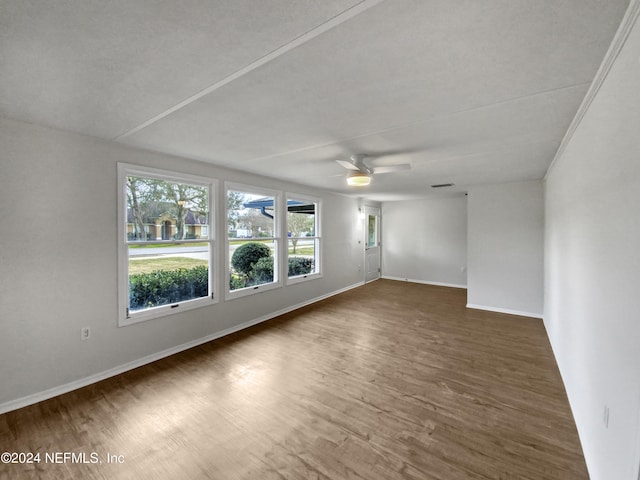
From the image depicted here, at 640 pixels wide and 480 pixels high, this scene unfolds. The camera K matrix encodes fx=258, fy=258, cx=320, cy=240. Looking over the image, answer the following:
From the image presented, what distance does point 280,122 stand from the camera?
2.21m

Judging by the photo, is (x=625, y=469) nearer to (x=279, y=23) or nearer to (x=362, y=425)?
(x=362, y=425)

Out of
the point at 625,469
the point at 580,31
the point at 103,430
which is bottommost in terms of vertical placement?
the point at 103,430

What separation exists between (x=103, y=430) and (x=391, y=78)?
3.24 meters

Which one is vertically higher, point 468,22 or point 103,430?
point 468,22

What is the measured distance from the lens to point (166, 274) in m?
3.27

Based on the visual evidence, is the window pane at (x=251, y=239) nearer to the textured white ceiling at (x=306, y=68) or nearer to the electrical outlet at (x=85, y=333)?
the textured white ceiling at (x=306, y=68)

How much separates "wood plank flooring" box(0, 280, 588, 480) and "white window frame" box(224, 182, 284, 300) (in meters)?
0.81

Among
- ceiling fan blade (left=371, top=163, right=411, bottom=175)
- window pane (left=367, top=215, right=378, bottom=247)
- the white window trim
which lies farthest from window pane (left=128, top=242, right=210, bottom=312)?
window pane (left=367, top=215, right=378, bottom=247)

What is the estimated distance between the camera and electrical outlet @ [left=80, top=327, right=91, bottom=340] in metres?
2.57

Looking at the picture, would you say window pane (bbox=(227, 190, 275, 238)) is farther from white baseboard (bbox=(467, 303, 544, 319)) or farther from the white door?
white baseboard (bbox=(467, 303, 544, 319))

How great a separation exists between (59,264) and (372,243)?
271 inches

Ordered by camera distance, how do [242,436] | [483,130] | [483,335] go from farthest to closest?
[483,335] < [483,130] < [242,436]

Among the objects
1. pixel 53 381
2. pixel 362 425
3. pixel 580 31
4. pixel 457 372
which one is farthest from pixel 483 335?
pixel 53 381

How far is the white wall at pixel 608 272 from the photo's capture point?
1.10m
